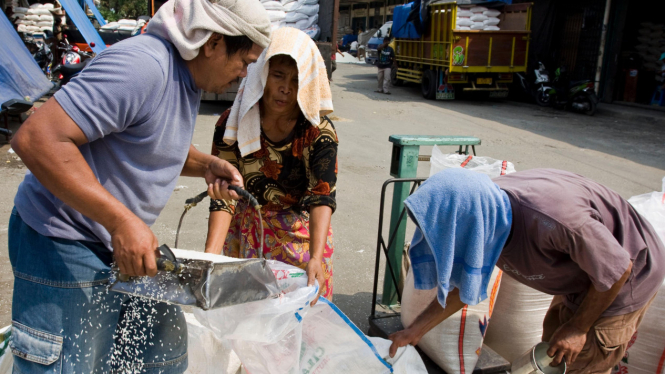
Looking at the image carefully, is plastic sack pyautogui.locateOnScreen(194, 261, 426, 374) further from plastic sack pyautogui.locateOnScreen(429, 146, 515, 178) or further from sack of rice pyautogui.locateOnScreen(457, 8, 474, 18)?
sack of rice pyautogui.locateOnScreen(457, 8, 474, 18)

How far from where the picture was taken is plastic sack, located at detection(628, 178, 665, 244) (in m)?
2.21

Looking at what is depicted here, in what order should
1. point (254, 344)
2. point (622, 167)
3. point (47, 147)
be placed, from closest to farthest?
point (47, 147), point (254, 344), point (622, 167)

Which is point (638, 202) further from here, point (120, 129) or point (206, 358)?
Answer: point (120, 129)

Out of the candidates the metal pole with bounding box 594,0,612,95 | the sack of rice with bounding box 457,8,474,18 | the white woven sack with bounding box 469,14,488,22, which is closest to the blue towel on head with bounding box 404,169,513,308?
the sack of rice with bounding box 457,8,474,18

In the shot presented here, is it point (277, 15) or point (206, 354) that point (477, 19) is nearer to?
point (277, 15)

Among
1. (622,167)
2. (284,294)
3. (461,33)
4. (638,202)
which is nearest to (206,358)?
(284,294)

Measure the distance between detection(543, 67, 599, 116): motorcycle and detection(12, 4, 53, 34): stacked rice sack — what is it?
11710mm

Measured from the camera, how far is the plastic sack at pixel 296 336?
1.65 meters

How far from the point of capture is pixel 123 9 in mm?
30219

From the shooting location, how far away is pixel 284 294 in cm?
166

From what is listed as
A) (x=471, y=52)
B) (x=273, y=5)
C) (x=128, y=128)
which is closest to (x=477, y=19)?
(x=471, y=52)

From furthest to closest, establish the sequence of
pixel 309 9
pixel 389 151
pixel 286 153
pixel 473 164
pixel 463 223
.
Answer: pixel 309 9
pixel 389 151
pixel 473 164
pixel 286 153
pixel 463 223

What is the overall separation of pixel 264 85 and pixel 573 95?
10.2 meters

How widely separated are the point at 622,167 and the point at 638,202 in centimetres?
443
